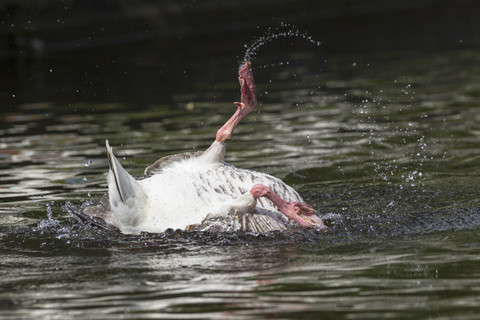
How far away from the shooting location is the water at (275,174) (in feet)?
14.4

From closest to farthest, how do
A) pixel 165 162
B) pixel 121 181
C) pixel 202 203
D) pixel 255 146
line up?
pixel 121 181
pixel 202 203
pixel 165 162
pixel 255 146

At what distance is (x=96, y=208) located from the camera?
238 inches

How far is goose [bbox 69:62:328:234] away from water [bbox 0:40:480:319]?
0.30ft

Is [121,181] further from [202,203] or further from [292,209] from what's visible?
[292,209]

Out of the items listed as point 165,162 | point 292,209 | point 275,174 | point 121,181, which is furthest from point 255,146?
point 121,181

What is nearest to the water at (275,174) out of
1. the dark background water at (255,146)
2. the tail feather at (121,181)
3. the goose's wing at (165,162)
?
the dark background water at (255,146)

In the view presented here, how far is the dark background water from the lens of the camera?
4492 millimetres

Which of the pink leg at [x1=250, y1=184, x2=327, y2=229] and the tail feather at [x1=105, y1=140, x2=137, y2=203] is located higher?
the tail feather at [x1=105, y1=140, x2=137, y2=203]

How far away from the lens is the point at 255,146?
8.91 meters

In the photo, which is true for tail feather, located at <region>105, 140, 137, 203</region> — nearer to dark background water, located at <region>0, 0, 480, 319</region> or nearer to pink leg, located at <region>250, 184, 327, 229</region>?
dark background water, located at <region>0, 0, 480, 319</region>

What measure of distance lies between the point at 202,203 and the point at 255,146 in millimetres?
3368

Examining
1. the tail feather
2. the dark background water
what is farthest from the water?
the tail feather

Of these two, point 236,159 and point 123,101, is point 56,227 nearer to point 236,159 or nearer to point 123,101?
point 236,159

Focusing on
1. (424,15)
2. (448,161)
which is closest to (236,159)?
(448,161)
